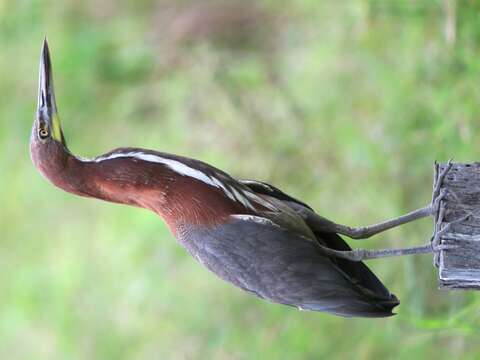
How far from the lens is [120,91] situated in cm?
412

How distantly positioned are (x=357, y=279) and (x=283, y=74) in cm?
213

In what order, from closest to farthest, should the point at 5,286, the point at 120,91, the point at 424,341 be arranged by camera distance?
the point at 424,341
the point at 120,91
the point at 5,286

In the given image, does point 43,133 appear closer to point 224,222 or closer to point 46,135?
point 46,135

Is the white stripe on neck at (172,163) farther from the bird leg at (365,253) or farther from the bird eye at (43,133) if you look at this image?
the bird leg at (365,253)

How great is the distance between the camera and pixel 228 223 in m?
1.58

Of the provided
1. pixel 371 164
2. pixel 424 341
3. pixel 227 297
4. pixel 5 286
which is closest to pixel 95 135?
pixel 5 286

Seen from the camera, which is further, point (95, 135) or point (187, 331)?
point (95, 135)

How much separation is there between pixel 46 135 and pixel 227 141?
1.66m

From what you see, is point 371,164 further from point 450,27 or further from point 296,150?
point 450,27

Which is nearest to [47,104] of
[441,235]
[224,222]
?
[224,222]

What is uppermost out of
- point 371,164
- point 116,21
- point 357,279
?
point 116,21

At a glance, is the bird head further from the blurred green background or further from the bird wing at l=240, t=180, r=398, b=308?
A: the blurred green background

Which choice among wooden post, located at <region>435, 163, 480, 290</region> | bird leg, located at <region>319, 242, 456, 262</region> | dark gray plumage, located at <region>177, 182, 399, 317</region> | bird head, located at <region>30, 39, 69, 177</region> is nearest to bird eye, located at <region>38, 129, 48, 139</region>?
bird head, located at <region>30, 39, 69, 177</region>

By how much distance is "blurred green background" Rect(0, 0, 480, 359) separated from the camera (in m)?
2.57
